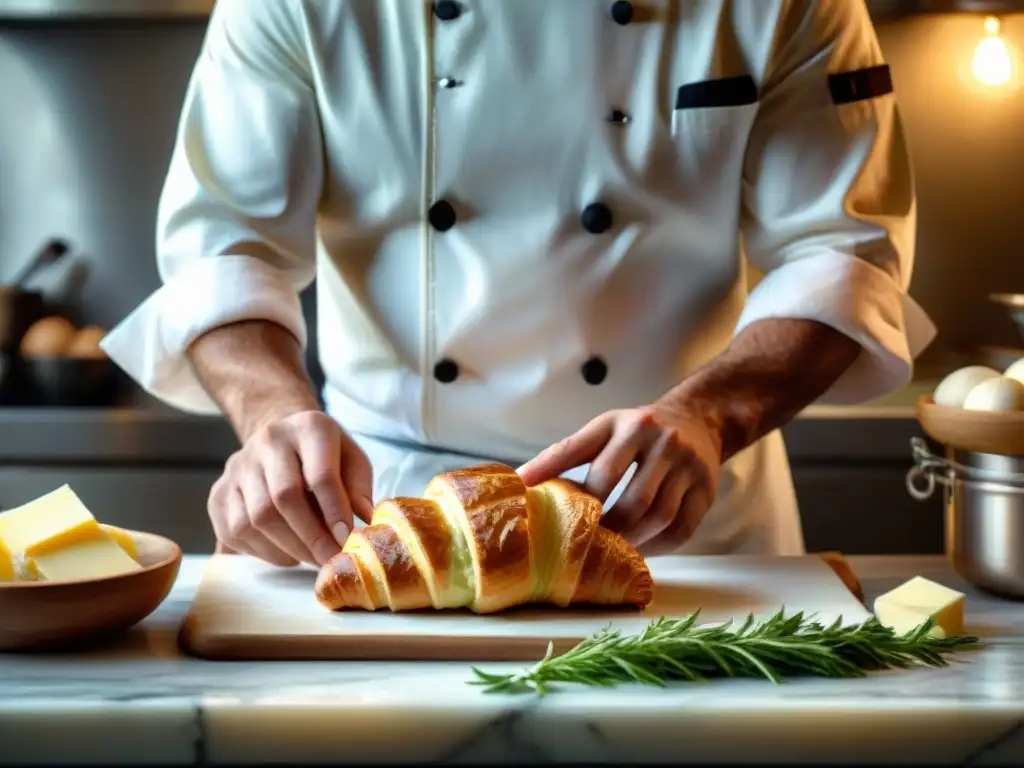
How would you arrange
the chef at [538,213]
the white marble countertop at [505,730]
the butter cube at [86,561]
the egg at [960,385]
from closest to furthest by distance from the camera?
the white marble countertop at [505,730] → the butter cube at [86,561] → the egg at [960,385] → the chef at [538,213]

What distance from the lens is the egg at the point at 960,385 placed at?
1279 millimetres

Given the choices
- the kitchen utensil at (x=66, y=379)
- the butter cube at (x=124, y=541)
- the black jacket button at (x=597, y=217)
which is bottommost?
the kitchen utensil at (x=66, y=379)

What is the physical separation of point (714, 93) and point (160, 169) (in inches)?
69.4

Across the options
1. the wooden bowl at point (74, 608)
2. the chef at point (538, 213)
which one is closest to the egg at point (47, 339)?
the chef at point (538, 213)

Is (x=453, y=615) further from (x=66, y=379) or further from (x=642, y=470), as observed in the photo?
(x=66, y=379)

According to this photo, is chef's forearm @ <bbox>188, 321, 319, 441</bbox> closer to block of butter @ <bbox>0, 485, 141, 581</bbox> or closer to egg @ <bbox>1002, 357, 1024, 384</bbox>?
block of butter @ <bbox>0, 485, 141, 581</bbox>

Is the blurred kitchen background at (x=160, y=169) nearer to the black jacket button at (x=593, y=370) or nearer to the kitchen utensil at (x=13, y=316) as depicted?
the kitchen utensil at (x=13, y=316)

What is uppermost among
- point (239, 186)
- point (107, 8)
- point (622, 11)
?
point (107, 8)

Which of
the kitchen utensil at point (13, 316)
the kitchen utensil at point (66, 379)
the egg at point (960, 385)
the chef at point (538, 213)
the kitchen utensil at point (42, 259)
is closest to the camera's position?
the egg at point (960, 385)

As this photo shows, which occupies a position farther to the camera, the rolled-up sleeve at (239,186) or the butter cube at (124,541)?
the rolled-up sleeve at (239,186)

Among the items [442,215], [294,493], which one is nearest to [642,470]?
[294,493]

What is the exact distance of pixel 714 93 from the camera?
4.75 ft

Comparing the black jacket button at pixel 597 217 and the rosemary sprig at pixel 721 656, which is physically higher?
the black jacket button at pixel 597 217

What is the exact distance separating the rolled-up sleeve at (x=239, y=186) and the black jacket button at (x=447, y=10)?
5.9 inches
